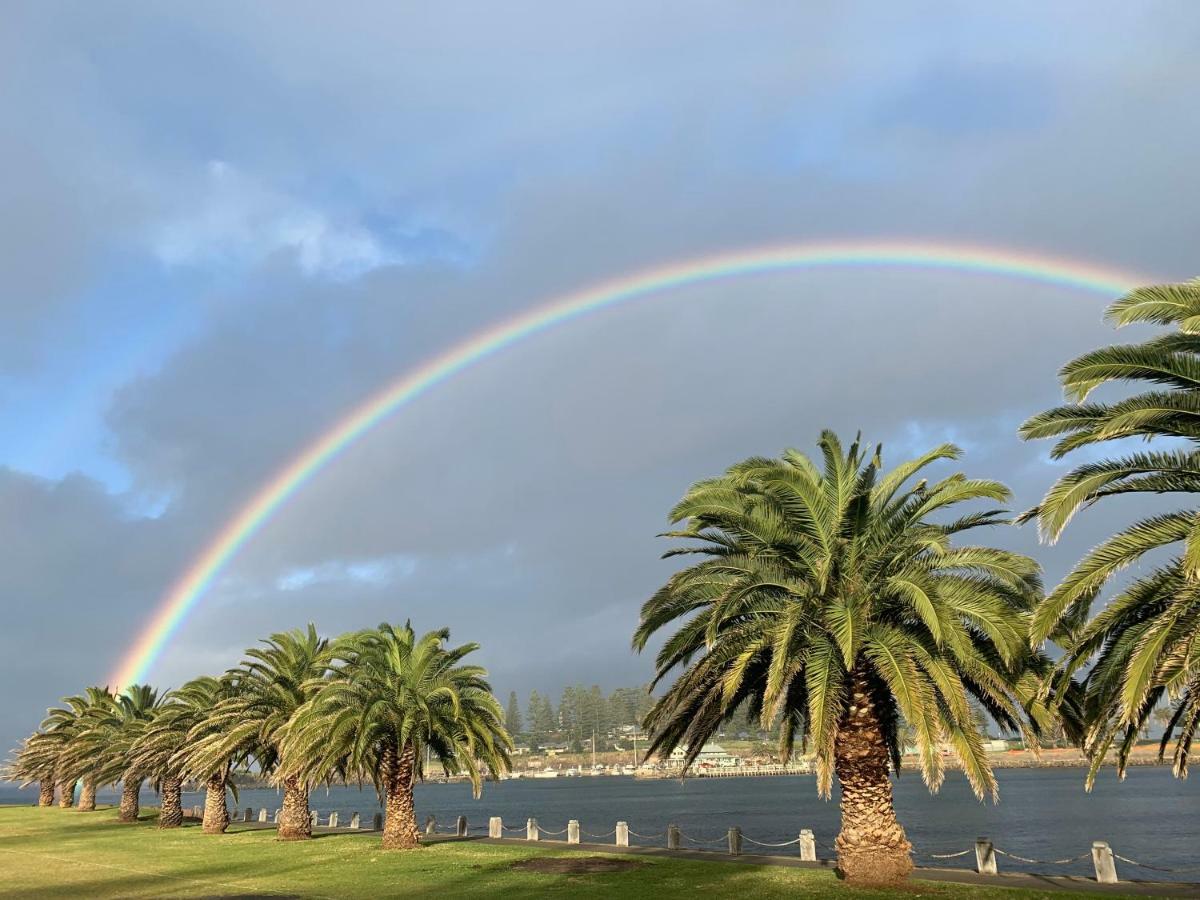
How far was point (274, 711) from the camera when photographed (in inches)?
1527

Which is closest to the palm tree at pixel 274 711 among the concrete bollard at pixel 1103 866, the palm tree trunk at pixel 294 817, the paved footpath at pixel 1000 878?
the palm tree trunk at pixel 294 817

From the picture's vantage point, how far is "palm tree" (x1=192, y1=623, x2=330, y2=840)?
124 ft

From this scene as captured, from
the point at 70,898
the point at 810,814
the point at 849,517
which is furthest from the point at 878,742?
the point at 810,814

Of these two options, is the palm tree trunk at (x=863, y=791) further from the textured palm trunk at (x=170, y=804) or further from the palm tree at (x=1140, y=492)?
the textured palm trunk at (x=170, y=804)

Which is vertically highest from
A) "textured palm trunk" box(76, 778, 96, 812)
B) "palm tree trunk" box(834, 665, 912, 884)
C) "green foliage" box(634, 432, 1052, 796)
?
"green foliage" box(634, 432, 1052, 796)

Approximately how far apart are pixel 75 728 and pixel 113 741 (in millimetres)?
12029

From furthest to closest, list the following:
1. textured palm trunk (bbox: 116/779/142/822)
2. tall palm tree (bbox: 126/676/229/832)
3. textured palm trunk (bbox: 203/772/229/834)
A: textured palm trunk (bbox: 116/779/142/822), tall palm tree (bbox: 126/676/229/832), textured palm trunk (bbox: 203/772/229/834)

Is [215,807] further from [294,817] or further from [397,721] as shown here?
[397,721]

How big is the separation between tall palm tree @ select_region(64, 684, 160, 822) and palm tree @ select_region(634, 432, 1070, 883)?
4689 centimetres

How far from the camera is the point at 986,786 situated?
16844mm

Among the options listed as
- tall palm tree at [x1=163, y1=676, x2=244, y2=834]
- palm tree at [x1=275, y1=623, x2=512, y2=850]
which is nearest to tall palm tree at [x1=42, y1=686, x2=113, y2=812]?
tall palm tree at [x1=163, y1=676, x2=244, y2=834]

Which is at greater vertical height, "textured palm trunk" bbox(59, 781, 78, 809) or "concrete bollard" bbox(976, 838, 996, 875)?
"concrete bollard" bbox(976, 838, 996, 875)

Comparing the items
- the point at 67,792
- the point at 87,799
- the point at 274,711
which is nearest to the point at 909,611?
the point at 274,711

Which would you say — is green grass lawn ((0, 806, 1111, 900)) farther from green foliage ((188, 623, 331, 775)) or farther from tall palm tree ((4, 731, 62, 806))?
tall palm tree ((4, 731, 62, 806))
